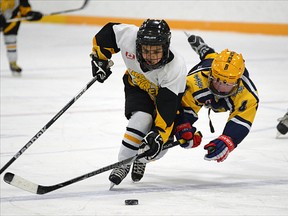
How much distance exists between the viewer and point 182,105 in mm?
3924

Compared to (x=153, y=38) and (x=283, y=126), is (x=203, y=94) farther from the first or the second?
(x=283, y=126)

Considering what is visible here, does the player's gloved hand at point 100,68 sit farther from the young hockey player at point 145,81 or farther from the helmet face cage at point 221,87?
the helmet face cage at point 221,87

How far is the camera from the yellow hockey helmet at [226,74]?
11.7 feet

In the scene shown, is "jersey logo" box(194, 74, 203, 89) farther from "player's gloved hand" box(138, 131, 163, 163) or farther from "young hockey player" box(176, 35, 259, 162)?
"player's gloved hand" box(138, 131, 163, 163)

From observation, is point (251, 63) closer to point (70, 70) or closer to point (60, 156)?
point (70, 70)

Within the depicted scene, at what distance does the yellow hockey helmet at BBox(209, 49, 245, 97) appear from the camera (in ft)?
11.7

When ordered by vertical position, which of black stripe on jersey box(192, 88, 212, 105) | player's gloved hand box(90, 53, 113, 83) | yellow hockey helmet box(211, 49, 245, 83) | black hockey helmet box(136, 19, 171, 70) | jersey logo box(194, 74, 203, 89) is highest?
black hockey helmet box(136, 19, 171, 70)

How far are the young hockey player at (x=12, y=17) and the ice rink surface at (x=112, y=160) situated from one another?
26cm

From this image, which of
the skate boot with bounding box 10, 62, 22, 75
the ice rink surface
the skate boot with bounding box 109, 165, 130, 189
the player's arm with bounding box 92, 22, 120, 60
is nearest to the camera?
the ice rink surface

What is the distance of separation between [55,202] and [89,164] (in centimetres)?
80

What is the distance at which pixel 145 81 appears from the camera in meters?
3.61

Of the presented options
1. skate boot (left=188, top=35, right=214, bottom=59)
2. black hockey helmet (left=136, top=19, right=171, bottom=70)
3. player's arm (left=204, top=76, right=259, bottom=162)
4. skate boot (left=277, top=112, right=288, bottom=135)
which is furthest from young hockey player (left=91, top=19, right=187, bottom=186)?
skate boot (left=277, top=112, right=288, bottom=135)

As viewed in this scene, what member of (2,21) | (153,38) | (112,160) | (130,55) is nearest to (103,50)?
(130,55)

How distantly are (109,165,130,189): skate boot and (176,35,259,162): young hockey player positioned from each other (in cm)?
34
